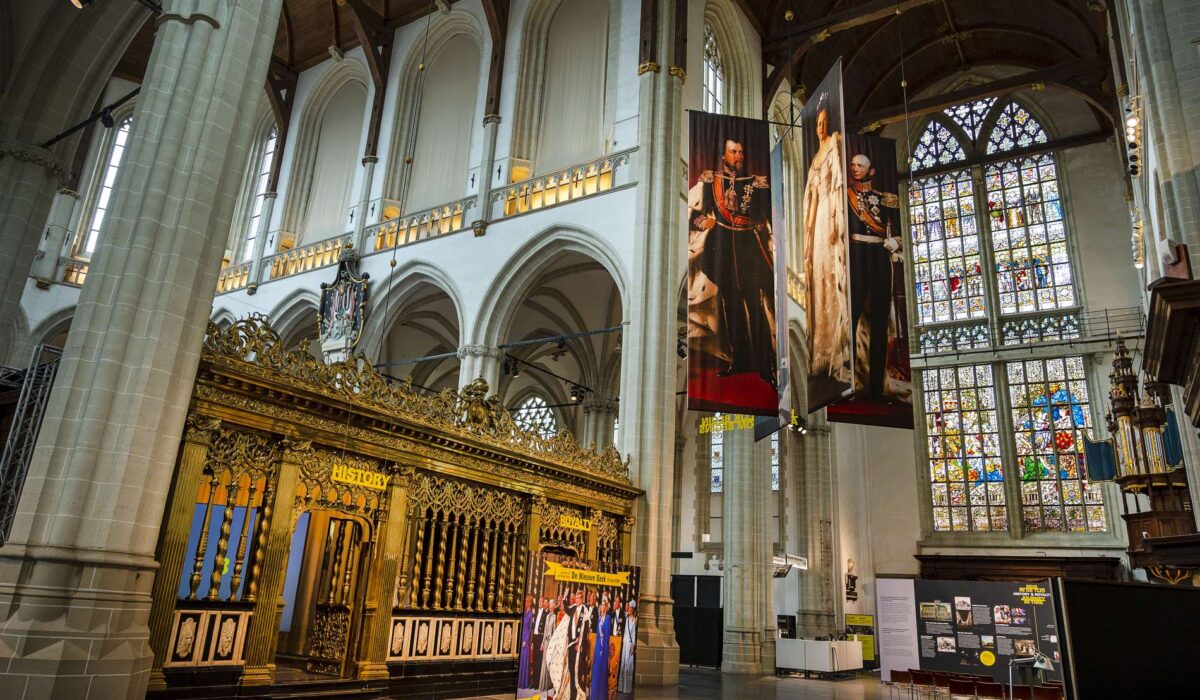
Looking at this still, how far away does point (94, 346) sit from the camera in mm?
5414

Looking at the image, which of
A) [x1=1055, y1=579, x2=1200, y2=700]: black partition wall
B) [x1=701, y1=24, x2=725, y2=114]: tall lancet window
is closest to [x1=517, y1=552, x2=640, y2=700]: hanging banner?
[x1=1055, y1=579, x2=1200, y2=700]: black partition wall

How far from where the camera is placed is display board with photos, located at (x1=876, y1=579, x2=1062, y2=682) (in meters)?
10.9

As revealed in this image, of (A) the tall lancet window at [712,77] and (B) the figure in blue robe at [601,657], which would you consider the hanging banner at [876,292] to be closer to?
(B) the figure in blue robe at [601,657]

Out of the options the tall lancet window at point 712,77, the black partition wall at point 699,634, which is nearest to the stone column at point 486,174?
the tall lancet window at point 712,77

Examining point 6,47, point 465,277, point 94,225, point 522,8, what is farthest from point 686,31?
point 94,225

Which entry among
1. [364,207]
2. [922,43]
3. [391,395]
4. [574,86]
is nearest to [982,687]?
[391,395]

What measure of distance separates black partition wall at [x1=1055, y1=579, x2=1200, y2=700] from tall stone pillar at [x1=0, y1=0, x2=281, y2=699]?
17.8 feet

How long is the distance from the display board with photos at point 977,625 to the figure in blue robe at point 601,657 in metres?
7.46

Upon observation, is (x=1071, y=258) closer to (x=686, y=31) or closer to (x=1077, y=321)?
(x=1077, y=321)

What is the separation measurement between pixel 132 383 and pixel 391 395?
2705mm

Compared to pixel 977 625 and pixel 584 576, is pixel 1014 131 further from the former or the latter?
pixel 584 576

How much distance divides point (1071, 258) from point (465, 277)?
52.9 feet

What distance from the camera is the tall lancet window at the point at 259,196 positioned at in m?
18.7

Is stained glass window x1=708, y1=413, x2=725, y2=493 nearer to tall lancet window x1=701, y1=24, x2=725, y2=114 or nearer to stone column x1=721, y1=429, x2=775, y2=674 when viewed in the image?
stone column x1=721, y1=429, x2=775, y2=674
